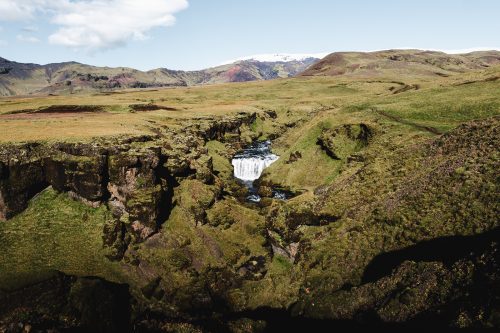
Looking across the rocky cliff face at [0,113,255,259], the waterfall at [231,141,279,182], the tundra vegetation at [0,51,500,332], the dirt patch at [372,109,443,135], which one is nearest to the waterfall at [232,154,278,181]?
the waterfall at [231,141,279,182]

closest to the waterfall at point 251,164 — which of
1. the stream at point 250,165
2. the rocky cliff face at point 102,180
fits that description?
the stream at point 250,165

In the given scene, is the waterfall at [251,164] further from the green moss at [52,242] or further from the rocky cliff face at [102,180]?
the green moss at [52,242]

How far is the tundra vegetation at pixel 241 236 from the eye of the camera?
79.9ft

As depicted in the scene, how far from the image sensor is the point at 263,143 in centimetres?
9131

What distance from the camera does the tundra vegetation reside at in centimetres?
2434

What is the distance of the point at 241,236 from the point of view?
42031mm

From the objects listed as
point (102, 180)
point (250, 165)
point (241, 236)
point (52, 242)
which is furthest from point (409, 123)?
point (52, 242)

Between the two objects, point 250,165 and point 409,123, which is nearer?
point 409,123

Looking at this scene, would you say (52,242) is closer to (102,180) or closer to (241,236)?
(102,180)

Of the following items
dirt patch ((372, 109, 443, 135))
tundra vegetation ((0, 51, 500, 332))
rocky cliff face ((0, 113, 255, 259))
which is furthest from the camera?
dirt patch ((372, 109, 443, 135))

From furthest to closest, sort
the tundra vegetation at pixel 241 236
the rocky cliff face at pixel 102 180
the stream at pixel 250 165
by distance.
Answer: the stream at pixel 250 165 < the rocky cliff face at pixel 102 180 < the tundra vegetation at pixel 241 236

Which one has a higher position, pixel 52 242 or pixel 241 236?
pixel 52 242

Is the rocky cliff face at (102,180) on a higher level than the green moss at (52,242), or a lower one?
higher

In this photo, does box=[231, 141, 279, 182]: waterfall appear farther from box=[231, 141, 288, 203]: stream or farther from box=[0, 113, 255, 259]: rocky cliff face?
box=[0, 113, 255, 259]: rocky cliff face
